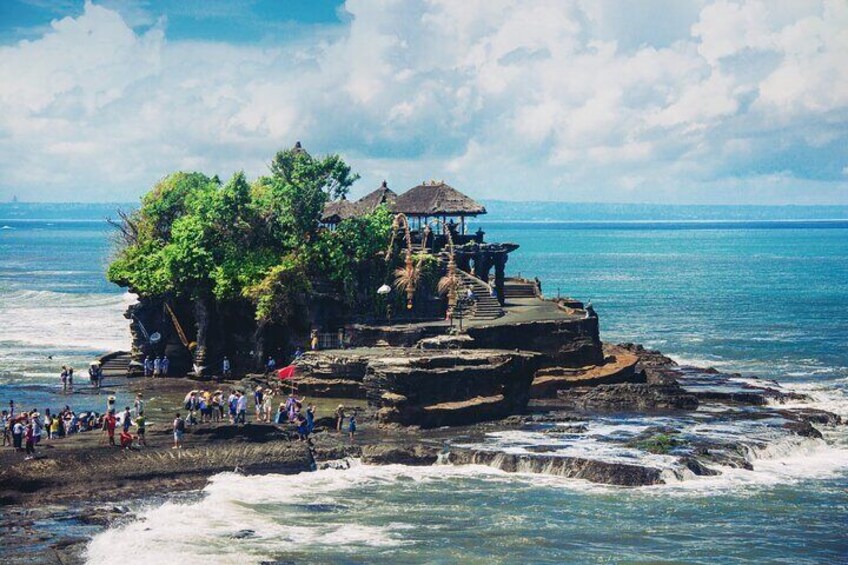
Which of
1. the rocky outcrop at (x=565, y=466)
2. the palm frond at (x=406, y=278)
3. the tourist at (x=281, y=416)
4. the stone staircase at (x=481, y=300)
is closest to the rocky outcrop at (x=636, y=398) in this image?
the stone staircase at (x=481, y=300)

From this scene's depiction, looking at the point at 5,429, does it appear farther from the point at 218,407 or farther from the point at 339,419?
the point at 339,419

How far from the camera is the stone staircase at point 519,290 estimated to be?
74.9m

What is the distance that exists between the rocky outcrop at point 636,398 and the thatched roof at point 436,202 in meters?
15.5

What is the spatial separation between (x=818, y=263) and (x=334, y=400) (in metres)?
152

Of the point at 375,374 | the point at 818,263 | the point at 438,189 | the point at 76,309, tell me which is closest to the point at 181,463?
the point at 375,374

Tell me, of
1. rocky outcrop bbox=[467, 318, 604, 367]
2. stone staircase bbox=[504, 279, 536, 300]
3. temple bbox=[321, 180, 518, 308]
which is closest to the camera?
rocky outcrop bbox=[467, 318, 604, 367]

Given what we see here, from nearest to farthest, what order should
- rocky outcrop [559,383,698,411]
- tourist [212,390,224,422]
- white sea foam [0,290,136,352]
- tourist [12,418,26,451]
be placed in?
tourist [12,418,26,451], tourist [212,390,224,422], rocky outcrop [559,383,698,411], white sea foam [0,290,136,352]

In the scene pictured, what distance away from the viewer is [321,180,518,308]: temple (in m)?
66.2

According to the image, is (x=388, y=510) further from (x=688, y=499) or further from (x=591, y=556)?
(x=688, y=499)

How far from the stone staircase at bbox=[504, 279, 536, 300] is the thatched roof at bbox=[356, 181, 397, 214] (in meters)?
10.7

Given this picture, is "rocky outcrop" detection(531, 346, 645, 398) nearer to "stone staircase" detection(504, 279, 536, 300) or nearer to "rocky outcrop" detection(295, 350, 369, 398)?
"rocky outcrop" detection(295, 350, 369, 398)

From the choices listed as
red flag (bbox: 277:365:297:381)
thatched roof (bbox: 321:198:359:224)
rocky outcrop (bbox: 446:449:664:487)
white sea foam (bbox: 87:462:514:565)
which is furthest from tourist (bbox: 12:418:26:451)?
thatched roof (bbox: 321:198:359:224)

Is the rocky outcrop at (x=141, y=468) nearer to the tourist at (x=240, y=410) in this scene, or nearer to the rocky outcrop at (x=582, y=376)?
the tourist at (x=240, y=410)

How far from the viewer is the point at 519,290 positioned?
75.8m
